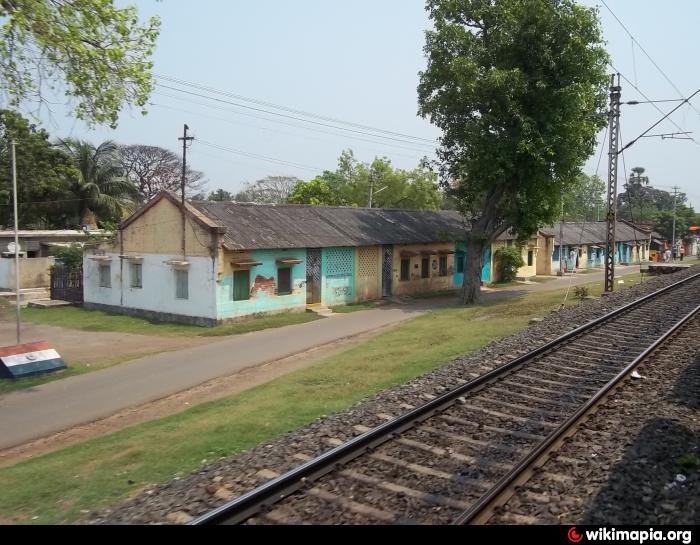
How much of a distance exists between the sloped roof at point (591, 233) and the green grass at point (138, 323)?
102 feet

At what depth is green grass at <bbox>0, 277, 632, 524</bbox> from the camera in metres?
6.86

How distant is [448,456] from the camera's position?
667cm

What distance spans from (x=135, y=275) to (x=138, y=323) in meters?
2.69

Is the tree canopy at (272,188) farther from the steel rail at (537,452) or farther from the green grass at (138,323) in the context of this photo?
the steel rail at (537,452)

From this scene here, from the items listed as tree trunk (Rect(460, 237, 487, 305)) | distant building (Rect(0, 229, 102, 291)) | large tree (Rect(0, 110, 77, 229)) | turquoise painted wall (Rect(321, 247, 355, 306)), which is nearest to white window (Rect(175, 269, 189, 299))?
turquoise painted wall (Rect(321, 247, 355, 306))

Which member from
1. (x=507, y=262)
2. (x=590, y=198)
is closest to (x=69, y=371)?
(x=507, y=262)

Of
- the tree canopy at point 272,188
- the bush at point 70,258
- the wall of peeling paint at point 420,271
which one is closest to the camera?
the bush at point 70,258

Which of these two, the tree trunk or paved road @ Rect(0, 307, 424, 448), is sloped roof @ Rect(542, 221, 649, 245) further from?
paved road @ Rect(0, 307, 424, 448)

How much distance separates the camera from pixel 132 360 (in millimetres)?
16891

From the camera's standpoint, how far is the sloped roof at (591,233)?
5072 cm

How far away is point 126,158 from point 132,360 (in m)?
49.1

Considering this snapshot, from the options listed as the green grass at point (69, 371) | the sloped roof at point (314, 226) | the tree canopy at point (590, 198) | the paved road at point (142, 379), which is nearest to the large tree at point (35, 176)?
the sloped roof at point (314, 226)

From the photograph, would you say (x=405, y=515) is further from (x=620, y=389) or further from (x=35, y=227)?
(x=35, y=227)

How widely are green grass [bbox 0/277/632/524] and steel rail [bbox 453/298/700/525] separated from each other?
3.61m
